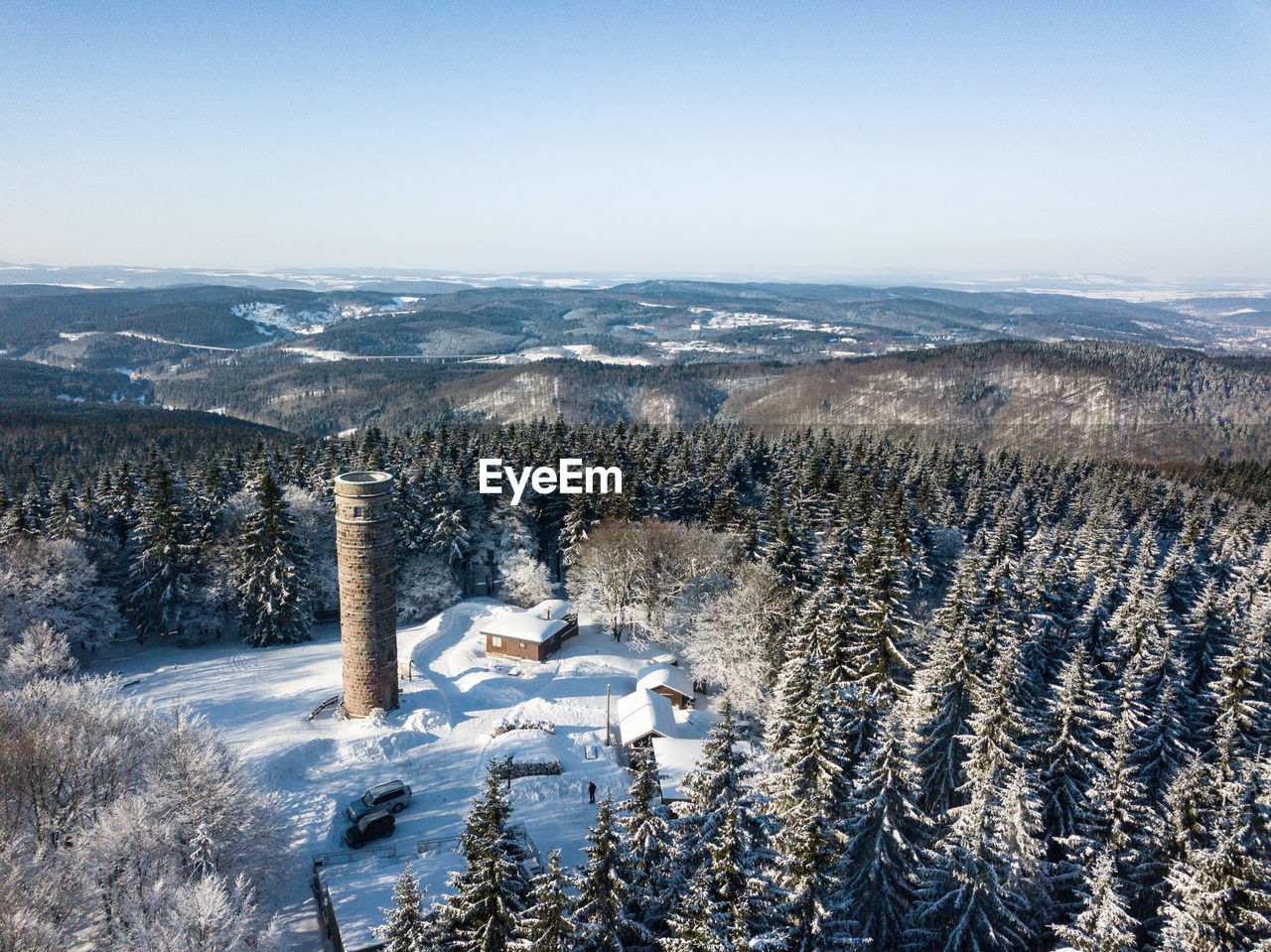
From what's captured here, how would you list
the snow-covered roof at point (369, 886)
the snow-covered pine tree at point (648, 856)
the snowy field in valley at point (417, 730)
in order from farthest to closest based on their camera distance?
the snowy field in valley at point (417, 730) → the snow-covered roof at point (369, 886) → the snow-covered pine tree at point (648, 856)

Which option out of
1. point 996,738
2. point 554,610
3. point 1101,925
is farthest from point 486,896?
point 554,610

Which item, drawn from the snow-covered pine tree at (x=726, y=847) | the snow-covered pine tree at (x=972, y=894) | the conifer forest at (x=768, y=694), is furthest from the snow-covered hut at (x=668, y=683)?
the snow-covered pine tree at (x=726, y=847)

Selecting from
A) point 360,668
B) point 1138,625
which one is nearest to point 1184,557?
point 1138,625

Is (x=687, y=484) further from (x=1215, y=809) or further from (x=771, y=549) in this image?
(x=1215, y=809)

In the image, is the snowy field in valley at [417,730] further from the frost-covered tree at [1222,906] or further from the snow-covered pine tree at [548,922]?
the frost-covered tree at [1222,906]

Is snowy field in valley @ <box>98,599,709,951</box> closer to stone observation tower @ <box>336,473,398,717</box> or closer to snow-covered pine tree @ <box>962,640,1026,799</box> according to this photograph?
stone observation tower @ <box>336,473,398,717</box>

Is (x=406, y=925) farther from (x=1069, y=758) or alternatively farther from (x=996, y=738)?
(x=1069, y=758)

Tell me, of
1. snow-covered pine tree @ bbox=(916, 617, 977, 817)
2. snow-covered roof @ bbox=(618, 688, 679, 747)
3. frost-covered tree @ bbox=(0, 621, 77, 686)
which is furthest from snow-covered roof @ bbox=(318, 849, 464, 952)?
frost-covered tree @ bbox=(0, 621, 77, 686)
